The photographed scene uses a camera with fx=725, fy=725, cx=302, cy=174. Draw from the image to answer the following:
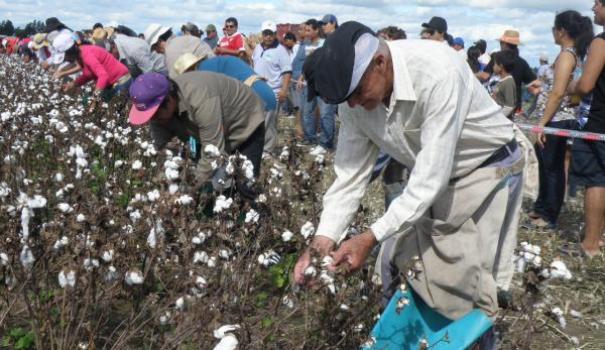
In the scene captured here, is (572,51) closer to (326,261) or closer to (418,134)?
(418,134)

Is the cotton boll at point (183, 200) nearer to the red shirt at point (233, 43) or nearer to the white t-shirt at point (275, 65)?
the white t-shirt at point (275, 65)

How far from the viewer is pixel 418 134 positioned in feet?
7.63

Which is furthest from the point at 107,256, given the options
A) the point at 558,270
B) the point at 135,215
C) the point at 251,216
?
the point at 558,270

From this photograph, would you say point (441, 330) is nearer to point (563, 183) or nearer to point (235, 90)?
point (235, 90)

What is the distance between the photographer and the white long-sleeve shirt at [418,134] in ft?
7.14

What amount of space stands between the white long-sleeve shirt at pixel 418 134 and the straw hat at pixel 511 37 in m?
4.77

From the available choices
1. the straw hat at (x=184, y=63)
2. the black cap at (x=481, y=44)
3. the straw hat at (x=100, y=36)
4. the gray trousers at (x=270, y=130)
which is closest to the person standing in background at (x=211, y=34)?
the straw hat at (x=100, y=36)

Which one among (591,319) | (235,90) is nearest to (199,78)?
(235,90)

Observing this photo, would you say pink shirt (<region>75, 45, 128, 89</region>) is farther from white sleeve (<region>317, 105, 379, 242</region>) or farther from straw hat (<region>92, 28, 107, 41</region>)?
white sleeve (<region>317, 105, 379, 242</region>)

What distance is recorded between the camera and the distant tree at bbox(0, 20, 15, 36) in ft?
110

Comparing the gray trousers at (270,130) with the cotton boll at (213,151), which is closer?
the cotton boll at (213,151)

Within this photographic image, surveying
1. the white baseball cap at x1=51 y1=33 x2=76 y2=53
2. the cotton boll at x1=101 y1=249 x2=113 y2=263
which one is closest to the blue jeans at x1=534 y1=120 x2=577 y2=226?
the cotton boll at x1=101 y1=249 x2=113 y2=263

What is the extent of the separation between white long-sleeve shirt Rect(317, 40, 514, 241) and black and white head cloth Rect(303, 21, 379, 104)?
0.55ft

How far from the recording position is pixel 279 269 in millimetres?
3990
